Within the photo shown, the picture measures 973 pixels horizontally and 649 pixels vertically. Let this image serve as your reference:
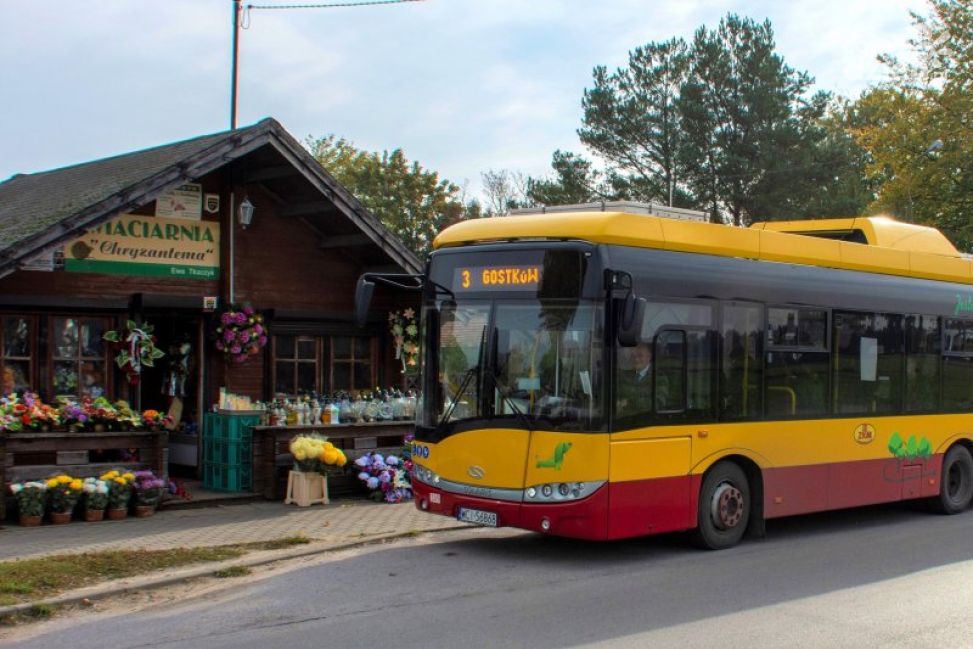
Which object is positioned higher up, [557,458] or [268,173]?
[268,173]

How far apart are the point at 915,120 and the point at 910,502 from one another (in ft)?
68.2

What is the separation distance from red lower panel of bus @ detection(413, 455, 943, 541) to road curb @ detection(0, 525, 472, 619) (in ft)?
2.70

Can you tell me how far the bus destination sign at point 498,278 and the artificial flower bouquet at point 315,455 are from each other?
3.93m

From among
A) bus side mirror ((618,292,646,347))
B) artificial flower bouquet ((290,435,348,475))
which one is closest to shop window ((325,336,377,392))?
artificial flower bouquet ((290,435,348,475))

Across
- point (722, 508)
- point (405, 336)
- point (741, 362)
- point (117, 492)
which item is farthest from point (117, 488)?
point (741, 362)

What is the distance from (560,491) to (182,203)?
7449 millimetres

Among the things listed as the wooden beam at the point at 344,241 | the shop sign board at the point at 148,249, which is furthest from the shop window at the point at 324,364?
the shop sign board at the point at 148,249

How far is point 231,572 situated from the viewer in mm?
9297

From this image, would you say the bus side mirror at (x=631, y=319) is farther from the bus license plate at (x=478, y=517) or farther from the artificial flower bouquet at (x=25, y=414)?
the artificial flower bouquet at (x=25, y=414)

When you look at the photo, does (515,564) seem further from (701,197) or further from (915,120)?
(701,197)

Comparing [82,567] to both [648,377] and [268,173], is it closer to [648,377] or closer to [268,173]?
[648,377]

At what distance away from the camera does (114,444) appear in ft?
40.5

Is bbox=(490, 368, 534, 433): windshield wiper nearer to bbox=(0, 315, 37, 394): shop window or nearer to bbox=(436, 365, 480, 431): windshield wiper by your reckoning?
bbox=(436, 365, 480, 431): windshield wiper

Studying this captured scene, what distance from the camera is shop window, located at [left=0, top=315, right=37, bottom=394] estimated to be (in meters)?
12.7
